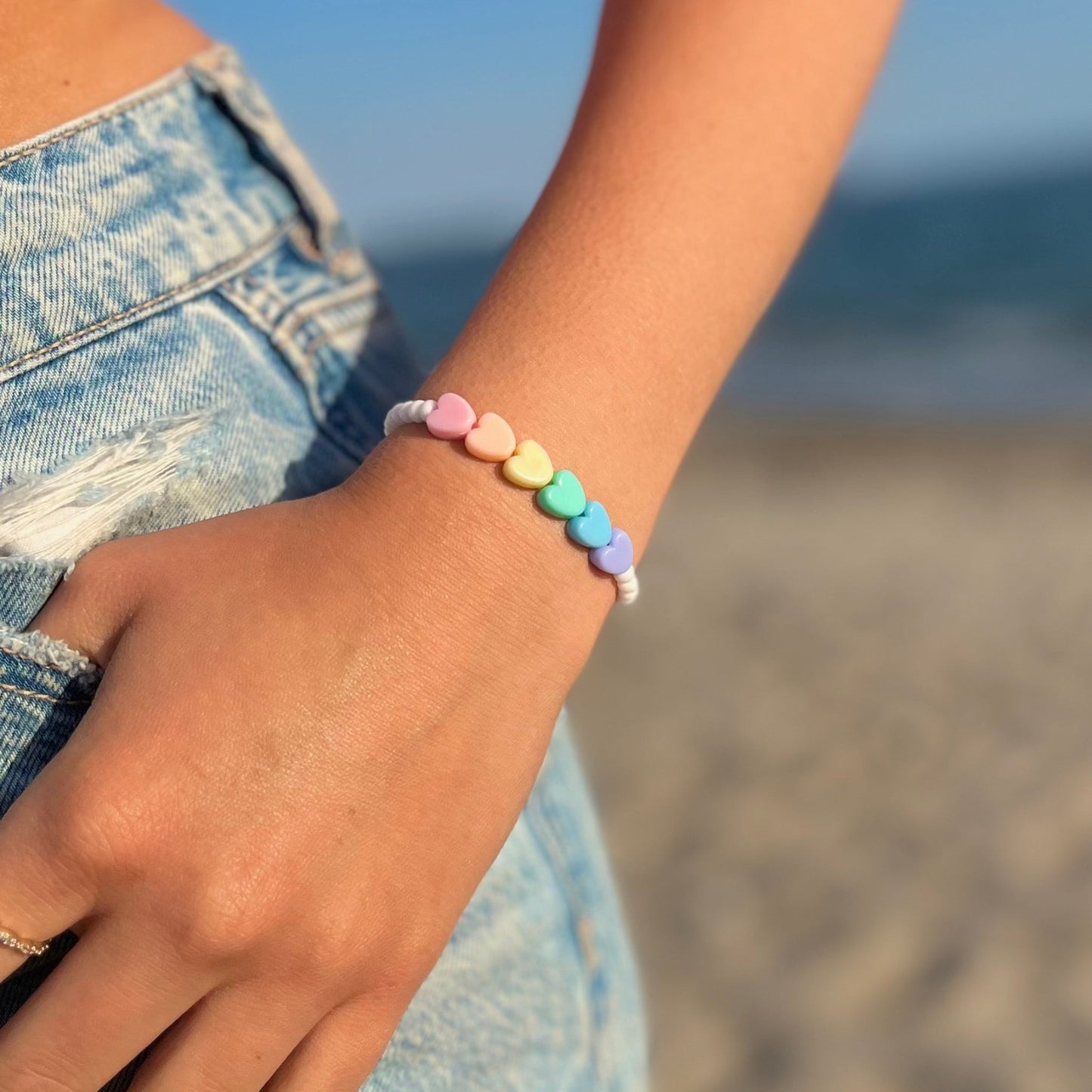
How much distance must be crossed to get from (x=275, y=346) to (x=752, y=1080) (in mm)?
2550

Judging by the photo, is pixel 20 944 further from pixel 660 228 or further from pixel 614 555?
pixel 660 228

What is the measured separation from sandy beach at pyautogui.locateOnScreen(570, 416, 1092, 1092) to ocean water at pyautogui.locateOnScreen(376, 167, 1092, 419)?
2.66m

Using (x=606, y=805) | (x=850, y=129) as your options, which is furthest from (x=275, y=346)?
(x=606, y=805)

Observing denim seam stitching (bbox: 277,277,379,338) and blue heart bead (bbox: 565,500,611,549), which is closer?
blue heart bead (bbox: 565,500,611,549)

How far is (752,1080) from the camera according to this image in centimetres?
282

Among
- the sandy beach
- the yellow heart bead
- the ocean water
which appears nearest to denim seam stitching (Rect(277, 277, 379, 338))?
the yellow heart bead

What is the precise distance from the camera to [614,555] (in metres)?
0.81

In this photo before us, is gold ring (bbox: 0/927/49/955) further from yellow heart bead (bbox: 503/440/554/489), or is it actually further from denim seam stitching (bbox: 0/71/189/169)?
denim seam stitching (bbox: 0/71/189/169)

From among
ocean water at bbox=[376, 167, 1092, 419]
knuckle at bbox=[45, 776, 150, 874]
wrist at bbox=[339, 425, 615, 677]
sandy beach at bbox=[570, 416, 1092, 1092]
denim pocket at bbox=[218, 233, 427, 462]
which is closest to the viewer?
knuckle at bbox=[45, 776, 150, 874]

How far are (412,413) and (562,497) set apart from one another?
13 centimetres

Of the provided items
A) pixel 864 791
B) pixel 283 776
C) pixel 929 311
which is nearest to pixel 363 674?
pixel 283 776

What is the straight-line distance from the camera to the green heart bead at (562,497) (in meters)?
0.78

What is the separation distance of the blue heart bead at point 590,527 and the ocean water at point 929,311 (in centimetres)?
583

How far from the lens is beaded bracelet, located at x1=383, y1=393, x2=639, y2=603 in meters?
0.77
